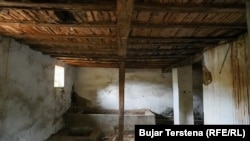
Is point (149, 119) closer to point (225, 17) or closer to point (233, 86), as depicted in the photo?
point (233, 86)

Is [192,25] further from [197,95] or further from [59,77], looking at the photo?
[197,95]

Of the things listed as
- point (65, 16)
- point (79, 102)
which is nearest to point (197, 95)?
point (79, 102)

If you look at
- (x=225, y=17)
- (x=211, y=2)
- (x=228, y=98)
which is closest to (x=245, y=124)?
(x=228, y=98)

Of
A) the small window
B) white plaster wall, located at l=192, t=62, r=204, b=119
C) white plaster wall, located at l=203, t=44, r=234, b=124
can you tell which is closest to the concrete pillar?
white plaster wall, located at l=192, t=62, r=204, b=119

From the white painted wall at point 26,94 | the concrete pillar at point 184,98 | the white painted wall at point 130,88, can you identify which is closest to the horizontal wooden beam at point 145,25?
the white painted wall at point 26,94

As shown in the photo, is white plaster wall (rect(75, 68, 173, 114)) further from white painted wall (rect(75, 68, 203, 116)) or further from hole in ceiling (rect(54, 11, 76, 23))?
hole in ceiling (rect(54, 11, 76, 23))

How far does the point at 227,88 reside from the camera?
11.6 ft

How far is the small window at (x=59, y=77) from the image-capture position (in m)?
6.61

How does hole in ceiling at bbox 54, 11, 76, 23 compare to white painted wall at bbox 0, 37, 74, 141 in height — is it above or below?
above

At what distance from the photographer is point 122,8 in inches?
76.3

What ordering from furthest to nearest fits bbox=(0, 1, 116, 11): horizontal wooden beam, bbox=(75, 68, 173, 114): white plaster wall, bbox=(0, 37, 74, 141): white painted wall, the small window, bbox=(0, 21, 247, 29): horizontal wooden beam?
bbox=(75, 68, 173, 114): white plaster wall, the small window, bbox=(0, 37, 74, 141): white painted wall, bbox=(0, 21, 247, 29): horizontal wooden beam, bbox=(0, 1, 116, 11): horizontal wooden beam

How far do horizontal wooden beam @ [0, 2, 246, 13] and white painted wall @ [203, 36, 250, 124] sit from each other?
1.08 m

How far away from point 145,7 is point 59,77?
212 inches

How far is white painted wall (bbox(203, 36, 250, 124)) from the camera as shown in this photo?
305 cm
